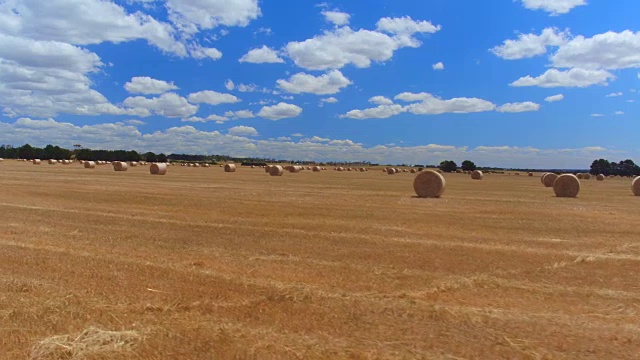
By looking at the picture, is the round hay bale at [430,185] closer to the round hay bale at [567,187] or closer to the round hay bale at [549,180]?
the round hay bale at [567,187]

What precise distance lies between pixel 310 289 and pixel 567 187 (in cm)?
2803

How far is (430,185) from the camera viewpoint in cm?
2862

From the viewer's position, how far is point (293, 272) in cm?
922

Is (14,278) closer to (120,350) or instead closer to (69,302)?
(69,302)

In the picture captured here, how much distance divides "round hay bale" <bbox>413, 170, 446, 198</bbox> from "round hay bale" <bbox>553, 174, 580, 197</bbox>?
8.36 metres

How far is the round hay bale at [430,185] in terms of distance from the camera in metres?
28.5

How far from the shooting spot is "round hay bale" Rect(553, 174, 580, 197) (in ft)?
105

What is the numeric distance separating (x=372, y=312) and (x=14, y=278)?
5.29 m

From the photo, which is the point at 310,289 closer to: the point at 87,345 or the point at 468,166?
the point at 87,345

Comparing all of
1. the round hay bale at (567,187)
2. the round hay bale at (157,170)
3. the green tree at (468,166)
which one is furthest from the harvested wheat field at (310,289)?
the green tree at (468,166)

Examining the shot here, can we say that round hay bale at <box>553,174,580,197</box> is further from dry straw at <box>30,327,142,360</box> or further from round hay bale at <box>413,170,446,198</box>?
dry straw at <box>30,327,142,360</box>

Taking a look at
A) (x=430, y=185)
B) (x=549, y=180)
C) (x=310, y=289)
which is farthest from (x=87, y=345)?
(x=549, y=180)

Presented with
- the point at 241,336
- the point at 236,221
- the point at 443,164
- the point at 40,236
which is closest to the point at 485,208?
the point at 236,221

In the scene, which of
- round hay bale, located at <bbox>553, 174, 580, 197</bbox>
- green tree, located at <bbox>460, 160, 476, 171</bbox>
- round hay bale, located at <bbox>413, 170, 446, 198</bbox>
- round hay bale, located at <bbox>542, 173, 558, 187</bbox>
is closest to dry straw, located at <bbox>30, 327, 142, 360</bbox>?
round hay bale, located at <bbox>413, 170, 446, 198</bbox>
